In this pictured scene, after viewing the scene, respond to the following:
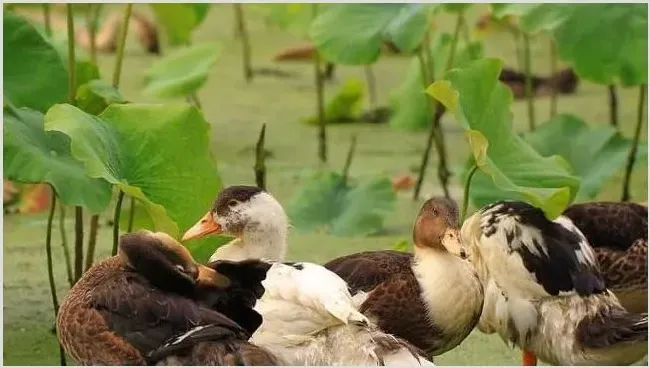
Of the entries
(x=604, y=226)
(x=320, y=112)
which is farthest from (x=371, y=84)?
(x=604, y=226)

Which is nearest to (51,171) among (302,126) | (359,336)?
(359,336)

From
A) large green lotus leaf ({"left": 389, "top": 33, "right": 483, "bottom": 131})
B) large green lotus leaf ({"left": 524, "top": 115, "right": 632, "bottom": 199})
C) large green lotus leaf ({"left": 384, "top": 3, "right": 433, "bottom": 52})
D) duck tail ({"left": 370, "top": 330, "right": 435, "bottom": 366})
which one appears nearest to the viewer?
duck tail ({"left": 370, "top": 330, "right": 435, "bottom": 366})

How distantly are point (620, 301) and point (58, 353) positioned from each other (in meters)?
1.28

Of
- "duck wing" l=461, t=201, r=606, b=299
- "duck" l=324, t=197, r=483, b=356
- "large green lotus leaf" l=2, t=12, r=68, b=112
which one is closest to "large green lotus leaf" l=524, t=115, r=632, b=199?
"duck wing" l=461, t=201, r=606, b=299

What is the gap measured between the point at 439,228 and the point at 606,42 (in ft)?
3.29

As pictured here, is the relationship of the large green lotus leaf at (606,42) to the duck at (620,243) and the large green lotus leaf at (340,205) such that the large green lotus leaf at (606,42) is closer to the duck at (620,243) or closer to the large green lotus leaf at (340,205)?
the duck at (620,243)

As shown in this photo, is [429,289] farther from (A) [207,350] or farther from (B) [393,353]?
(A) [207,350]

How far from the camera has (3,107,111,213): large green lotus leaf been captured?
3.40 meters

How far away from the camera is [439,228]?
357cm

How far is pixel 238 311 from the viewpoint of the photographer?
3.25 metres

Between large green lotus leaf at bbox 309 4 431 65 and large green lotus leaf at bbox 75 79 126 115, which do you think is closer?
large green lotus leaf at bbox 75 79 126 115

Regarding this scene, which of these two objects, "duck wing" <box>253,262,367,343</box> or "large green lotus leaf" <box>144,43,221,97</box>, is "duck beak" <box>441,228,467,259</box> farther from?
"large green lotus leaf" <box>144,43,221,97</box>

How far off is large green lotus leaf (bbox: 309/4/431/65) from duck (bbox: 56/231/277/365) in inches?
54.1

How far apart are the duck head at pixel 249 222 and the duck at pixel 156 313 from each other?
11.8 inches
